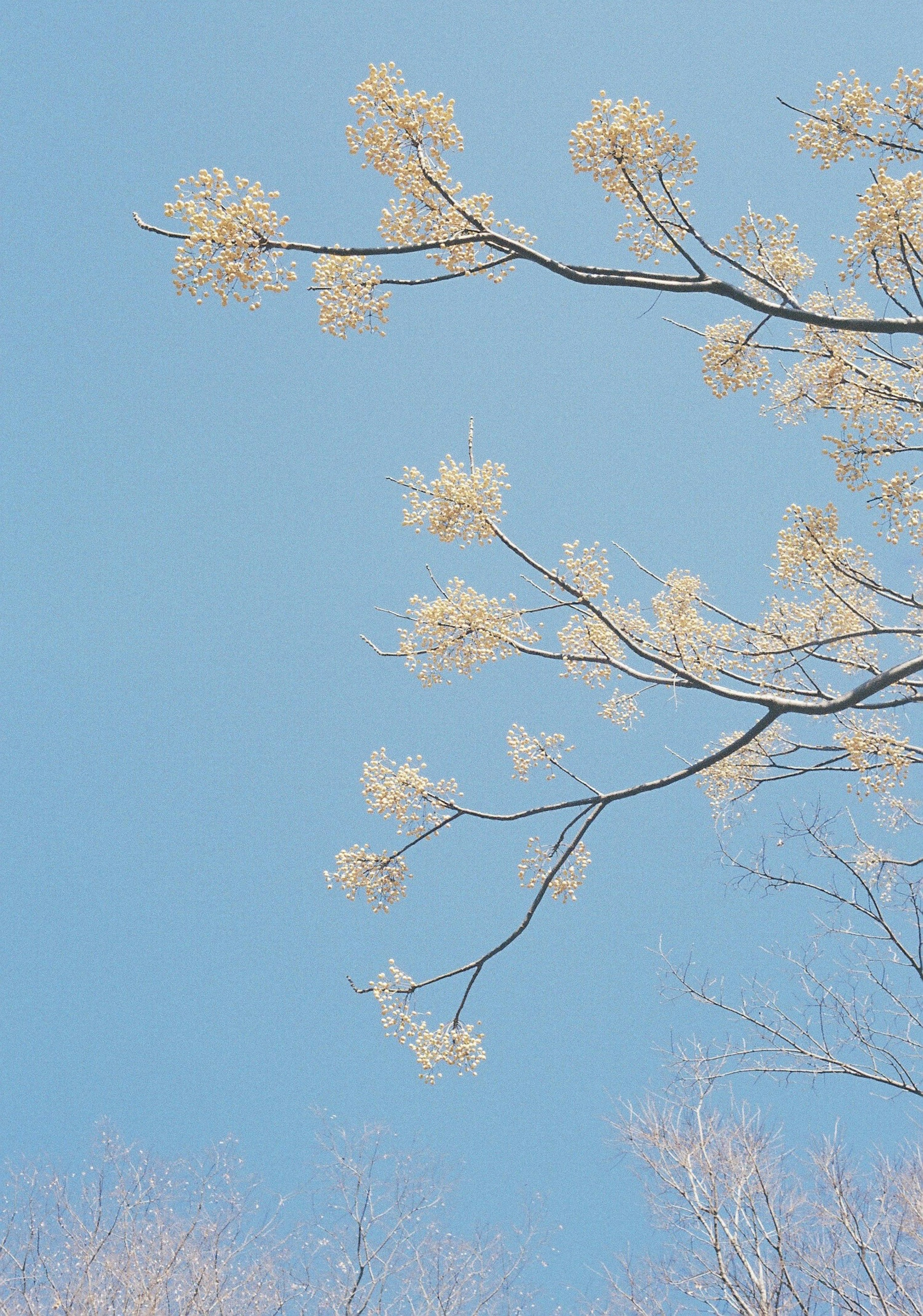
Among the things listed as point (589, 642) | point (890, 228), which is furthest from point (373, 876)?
point (890, 228)

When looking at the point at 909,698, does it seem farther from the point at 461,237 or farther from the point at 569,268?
the point at 461,237

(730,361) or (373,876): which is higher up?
(730,361)

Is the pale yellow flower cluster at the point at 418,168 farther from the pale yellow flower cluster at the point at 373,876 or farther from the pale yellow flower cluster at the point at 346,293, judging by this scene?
the pale yellow flower cluster at the point at 373,876

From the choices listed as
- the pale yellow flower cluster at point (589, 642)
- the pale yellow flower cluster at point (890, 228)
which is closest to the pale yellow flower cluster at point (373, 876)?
the pale yellow flower cluster at point (589, 642)

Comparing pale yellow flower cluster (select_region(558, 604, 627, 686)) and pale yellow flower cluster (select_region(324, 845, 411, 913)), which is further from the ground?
pale yellow flower cluster (select_region(558, 604, 627, 686))

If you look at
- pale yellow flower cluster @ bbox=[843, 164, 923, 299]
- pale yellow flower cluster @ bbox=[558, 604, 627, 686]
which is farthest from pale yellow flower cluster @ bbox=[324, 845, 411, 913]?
pale yellow flower cluster @ bbox=[843, 164, 923, 299]

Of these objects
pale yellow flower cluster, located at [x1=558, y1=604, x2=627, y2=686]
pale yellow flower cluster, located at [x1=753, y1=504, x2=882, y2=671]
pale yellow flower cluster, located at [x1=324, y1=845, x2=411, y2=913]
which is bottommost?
pale yellow flower cluster, located at [x1=324, y1=845, x2=411, y2=913]

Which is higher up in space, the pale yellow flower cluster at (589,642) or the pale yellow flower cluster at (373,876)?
the pale yellow flower cluster at (589,642)

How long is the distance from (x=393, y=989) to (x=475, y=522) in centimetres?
234

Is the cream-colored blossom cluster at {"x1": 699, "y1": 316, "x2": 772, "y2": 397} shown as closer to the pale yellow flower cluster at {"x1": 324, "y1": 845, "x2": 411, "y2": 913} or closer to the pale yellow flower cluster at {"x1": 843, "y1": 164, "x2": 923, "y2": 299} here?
the pale yellow flower cluster at {"x1": 843, "y1": 164, "x2": 923, "y2": 299}

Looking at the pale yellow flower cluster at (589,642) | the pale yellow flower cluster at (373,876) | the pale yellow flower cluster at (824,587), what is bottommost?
the pale yellow flower cluster at (373,876)

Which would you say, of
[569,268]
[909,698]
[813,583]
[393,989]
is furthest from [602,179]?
[393,989]

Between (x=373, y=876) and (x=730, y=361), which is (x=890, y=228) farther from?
(x=373, y=876)

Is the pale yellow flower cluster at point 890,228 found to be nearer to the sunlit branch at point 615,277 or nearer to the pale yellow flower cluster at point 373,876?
the sunlit branch at point 615,277
